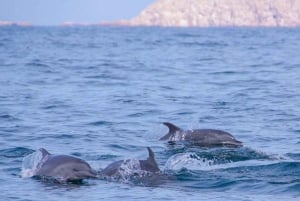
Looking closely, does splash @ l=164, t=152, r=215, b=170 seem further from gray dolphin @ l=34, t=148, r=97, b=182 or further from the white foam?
the white foam

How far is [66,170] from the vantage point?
39.4 feet

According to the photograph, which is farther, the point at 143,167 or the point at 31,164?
the point at 31,164

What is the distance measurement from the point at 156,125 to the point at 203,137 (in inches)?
98.3

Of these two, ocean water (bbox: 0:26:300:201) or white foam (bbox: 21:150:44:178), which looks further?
white foam (bbox: 21:150:44:178)

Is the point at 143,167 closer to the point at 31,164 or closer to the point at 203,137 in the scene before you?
the point at 31,164

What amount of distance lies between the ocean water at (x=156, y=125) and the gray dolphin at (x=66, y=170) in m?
0.16

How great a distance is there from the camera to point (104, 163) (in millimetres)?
13516

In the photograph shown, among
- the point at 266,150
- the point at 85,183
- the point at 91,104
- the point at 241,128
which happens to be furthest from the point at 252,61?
the point at 85,183

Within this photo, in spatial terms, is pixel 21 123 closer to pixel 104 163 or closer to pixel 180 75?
pixel 104 163

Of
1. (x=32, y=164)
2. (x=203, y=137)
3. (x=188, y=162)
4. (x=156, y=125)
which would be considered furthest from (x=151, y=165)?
(x=156, y=125)

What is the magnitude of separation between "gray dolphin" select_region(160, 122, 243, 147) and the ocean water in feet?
0.82

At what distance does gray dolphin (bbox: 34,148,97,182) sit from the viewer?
1199cm

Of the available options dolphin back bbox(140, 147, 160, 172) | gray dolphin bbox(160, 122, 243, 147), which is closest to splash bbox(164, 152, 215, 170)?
dolphin back bbox(140, 147, 160, 172)

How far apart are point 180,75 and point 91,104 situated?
387 inches
